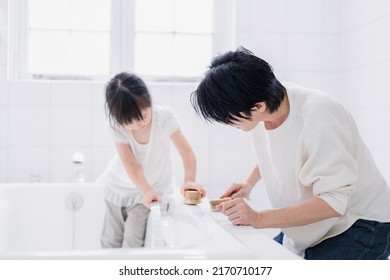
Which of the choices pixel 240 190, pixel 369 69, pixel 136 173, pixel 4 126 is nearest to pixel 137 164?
pixel 136 173

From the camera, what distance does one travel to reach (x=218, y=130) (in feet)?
Answer: 6.58

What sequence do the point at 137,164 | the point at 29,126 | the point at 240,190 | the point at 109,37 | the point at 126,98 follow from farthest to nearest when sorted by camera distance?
1. the point at 109,37
2. the point at 29,126
3. the point at 137,164
4. the point at 126,98
5. the point at 240,190

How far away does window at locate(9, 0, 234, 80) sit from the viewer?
2.03 meters

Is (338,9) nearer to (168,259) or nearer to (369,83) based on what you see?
(369,83)

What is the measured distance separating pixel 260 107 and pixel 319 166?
0.17m

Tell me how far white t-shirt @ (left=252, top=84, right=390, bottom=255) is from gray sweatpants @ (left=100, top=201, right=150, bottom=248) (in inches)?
23.5

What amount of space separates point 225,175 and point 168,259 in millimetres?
1264

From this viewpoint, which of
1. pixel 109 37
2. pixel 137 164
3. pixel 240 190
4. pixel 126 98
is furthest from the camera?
pixel 109 37

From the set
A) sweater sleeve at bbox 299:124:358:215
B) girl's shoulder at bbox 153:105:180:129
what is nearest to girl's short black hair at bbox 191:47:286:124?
sweater sleeve at bbox 299:124:358:215

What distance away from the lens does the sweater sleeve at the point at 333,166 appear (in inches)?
35.3

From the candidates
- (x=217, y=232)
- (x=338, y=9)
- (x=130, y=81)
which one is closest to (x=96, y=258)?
(x=217, y=232)

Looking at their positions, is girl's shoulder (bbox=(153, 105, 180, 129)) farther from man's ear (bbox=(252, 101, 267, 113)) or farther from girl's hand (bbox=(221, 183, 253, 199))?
man's ear (bbox=(252, 101, 267, 113))

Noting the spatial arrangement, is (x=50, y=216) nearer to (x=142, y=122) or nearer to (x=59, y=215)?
(x=59, y=215)

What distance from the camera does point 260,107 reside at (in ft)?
3.11
